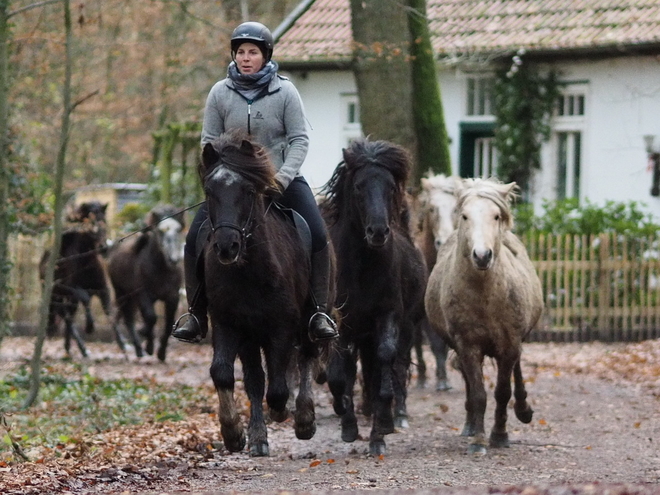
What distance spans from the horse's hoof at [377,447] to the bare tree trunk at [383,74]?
21.6 ft

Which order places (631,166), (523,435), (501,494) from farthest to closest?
(631,166)
(523,435)
(501,494)

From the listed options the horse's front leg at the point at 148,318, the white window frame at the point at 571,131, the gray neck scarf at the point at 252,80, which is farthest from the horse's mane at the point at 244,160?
the white window frame at the point at 571,131

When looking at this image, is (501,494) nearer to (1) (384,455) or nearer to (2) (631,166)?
(1) (384,455)

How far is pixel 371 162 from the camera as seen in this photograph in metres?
10.4

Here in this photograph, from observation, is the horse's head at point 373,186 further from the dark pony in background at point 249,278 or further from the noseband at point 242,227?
the noseband at point 242,227

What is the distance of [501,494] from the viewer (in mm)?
6250

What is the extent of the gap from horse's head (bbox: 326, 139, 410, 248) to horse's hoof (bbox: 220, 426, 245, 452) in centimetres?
208

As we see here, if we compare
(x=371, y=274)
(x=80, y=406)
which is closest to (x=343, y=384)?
(x=371, y=274)

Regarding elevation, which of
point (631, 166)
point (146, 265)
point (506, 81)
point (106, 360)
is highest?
point (506, 81)

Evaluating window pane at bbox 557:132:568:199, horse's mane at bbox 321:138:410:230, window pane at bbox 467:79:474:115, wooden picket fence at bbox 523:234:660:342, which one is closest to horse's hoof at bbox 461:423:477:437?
horse's mane at bbox 321:138:410:230

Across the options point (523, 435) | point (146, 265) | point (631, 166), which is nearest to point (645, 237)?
point (631, 166)

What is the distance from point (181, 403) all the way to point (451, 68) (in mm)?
15409

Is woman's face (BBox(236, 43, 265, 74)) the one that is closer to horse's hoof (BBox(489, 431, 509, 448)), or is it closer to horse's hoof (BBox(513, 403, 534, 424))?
horse's hoof (BBox(489, 431, 509, 448))

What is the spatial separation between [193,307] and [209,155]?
1.16m
